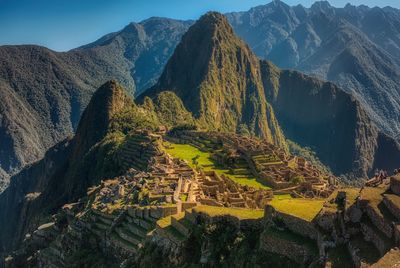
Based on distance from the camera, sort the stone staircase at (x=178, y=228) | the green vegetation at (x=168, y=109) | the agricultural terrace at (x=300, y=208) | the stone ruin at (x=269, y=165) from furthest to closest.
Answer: the green vegetation at (x=168, y=109) → the stone ruin at (x=269, y=165) → the stone staircase at (x=178, y=228) → the agricultural terrace at (x=300, y=208)

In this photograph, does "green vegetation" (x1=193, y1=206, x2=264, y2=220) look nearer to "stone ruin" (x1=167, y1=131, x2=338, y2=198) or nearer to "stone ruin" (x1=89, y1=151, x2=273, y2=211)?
"stone ruin" (x1=89, y1=151, x2=273, y2=211)

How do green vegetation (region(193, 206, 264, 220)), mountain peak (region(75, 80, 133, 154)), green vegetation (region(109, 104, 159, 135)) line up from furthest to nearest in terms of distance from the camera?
mountain peak (region(75, 80, 133, 154))
green vegetation (region(109, 104, 159, 135))
green vegetation (region(193, 206, 264, 220))

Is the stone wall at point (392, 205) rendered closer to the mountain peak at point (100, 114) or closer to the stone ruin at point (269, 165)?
the stone ruin at point (269, 165)

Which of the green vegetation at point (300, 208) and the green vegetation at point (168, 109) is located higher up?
the green vegetation at point (300, 208)

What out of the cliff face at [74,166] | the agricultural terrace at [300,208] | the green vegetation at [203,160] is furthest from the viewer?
the cliff face at [74,166]

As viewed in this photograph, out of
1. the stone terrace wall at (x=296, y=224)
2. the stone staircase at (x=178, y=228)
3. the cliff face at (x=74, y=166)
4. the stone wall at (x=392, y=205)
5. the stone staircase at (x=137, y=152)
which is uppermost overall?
the stone wall at (x=392, y=205)

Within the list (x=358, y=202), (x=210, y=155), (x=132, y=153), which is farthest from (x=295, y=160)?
(x=358, y=202)

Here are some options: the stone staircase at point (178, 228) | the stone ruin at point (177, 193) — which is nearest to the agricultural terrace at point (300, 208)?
the stone staircase at point (178, 228)

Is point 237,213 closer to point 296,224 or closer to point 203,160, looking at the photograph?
point 296,224

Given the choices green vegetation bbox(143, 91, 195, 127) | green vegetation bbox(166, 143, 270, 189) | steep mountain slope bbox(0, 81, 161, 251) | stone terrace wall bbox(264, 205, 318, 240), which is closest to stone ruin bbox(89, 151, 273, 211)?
stone terrace wall bbox(264, 205, 318, 240)
